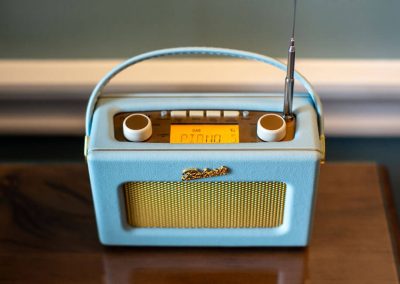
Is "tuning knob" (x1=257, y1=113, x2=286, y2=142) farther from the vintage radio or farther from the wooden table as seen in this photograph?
the wooden table

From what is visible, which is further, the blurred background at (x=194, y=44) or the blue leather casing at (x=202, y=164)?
the blurred background at (x=194, y=44)

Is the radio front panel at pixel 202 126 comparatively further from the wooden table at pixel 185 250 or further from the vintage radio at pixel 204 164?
the wooden table at pixel 185 250

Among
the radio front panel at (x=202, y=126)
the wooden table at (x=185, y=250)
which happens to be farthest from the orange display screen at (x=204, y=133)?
the wooden table at (x=185, y=250)

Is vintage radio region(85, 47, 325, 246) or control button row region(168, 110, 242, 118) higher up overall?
control button row region(168, 110, 242, 118)

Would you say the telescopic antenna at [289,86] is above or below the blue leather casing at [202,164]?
above

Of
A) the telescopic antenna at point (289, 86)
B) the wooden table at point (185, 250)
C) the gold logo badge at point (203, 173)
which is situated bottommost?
the wooden table at point (185, 250)

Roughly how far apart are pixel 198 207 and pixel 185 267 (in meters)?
0.07

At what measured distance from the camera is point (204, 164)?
697 mm

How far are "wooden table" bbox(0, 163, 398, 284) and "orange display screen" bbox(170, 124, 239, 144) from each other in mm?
145

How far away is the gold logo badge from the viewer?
0.70 meters

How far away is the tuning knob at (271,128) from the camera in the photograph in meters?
0.70

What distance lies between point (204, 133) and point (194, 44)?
250mm

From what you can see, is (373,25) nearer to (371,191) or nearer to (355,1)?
(355,1)

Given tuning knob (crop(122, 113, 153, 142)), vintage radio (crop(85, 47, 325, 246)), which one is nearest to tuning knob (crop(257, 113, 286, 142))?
vintage radio (crop(85, 47, 325, 246))
